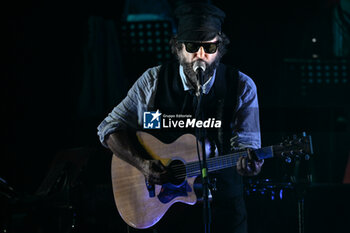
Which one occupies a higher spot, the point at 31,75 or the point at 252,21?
the point at 252,21

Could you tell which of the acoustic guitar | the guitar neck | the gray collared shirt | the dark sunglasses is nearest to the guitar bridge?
the acoustic guitar

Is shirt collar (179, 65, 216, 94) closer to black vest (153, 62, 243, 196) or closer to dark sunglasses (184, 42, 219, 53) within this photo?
black vest (153, 62, 243, 196)

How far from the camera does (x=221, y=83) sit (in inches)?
121

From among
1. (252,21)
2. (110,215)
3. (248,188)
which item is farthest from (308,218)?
(252,21)

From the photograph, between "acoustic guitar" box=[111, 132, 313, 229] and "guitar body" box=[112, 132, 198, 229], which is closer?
"acoustic guitar" box=[111, 132, 313, 229]

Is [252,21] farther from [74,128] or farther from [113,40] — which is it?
[74,128]

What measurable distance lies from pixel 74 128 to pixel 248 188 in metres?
1.90

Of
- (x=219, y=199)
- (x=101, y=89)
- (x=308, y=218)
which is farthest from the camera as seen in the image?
(x=101, y=89)

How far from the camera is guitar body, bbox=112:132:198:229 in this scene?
9.50 ft

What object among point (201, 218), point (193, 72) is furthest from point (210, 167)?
point (193, 72)

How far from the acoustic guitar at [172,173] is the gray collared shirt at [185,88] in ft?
0.68

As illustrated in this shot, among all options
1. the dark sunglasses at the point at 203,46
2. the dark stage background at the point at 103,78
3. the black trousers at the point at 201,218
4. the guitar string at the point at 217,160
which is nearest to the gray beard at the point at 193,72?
the dark sunglasses at the point at 203,46

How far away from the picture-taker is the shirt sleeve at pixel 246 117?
302cm

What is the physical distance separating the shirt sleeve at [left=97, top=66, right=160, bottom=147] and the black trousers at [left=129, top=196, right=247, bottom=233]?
29.8 inches
